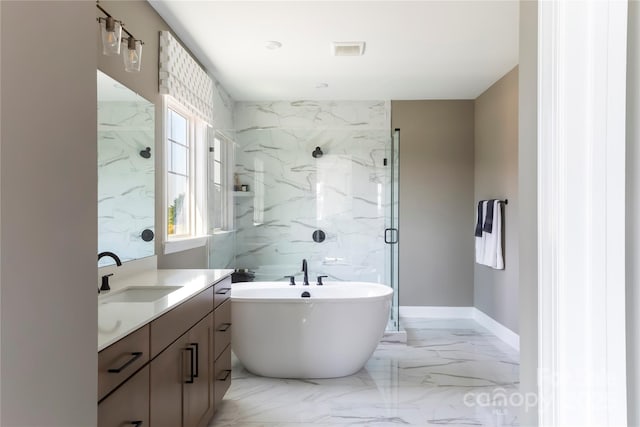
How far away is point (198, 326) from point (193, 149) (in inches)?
74.4

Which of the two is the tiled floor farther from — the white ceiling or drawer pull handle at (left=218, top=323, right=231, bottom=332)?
the white ceiling

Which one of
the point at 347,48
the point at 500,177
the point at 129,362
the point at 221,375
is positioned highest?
the point at 347,48

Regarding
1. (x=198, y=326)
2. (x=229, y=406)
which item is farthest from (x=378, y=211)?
(x=198, y=326)

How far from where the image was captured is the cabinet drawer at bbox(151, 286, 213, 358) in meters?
1.54

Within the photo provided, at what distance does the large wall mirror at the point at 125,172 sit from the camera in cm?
206

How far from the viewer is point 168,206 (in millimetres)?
2918

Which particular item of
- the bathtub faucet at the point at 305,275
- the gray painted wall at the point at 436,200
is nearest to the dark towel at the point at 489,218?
the gray painted wall at the point at 436,200

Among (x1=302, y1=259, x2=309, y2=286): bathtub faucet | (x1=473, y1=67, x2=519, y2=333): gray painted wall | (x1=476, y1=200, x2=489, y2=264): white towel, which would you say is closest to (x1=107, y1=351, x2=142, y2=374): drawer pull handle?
(x1=302, y1=259, x2=309, y2=286): bathtub faucet

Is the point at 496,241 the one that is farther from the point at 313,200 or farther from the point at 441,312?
the point at 313,200

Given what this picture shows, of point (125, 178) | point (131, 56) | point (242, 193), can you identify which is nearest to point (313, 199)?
point (242, 193)

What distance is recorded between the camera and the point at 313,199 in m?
4.46

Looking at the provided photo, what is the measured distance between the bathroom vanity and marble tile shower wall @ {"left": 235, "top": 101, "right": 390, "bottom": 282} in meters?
1.74
